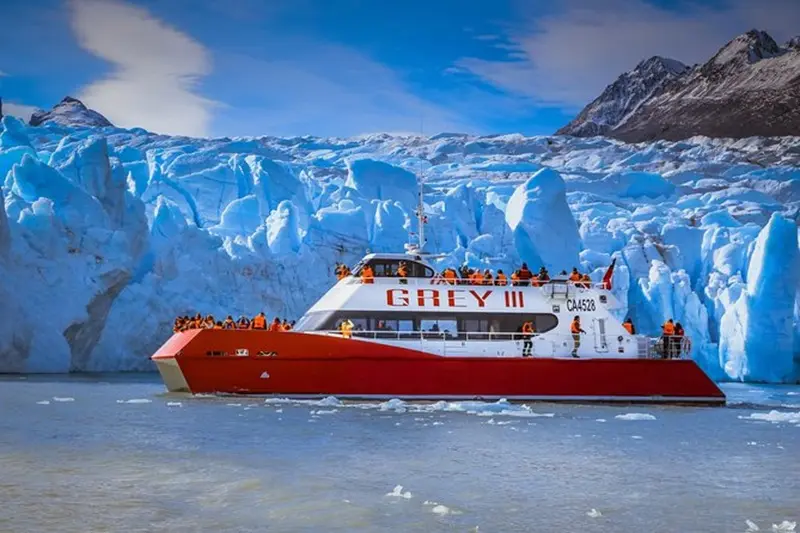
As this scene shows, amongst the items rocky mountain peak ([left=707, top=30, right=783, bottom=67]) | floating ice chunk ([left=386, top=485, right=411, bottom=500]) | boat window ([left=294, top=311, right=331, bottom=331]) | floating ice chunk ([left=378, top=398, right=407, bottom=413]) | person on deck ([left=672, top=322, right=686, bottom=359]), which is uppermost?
rocky mountain peak ([left=707, top=30, right=783, bottom=67])

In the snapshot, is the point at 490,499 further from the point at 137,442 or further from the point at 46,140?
the point at 46,140

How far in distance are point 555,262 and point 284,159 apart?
72.5 feet

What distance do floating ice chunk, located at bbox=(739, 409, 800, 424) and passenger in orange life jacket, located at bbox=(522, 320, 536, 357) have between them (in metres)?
4.44

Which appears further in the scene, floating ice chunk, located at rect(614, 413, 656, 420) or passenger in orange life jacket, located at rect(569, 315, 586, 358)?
passenger in orange life jacket, located at rect(569, 315, 586, 358)

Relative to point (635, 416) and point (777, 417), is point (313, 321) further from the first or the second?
point (777, 417)

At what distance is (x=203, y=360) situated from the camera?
19484 mm

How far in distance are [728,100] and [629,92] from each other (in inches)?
1304

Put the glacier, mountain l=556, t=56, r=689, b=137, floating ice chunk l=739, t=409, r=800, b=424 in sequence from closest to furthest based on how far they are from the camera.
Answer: floating ice chunk l=739, t=409, r=800, b=424, the glacier, mountain l=556, t=56, r=689, b=137

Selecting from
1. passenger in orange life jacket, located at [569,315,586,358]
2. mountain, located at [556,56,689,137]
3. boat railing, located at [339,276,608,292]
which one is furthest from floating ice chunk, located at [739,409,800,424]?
mountain, located at [556,56,689,137]

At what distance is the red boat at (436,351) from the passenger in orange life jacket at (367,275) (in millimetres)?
77

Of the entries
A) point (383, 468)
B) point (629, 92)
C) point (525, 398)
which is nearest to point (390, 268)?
A: point (525, 398)

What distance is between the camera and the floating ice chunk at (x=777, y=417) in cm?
1770

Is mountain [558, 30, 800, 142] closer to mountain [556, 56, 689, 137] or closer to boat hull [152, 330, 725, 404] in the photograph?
mountain [556, 56, 689, 137]

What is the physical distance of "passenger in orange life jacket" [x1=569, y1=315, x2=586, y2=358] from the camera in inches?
821
